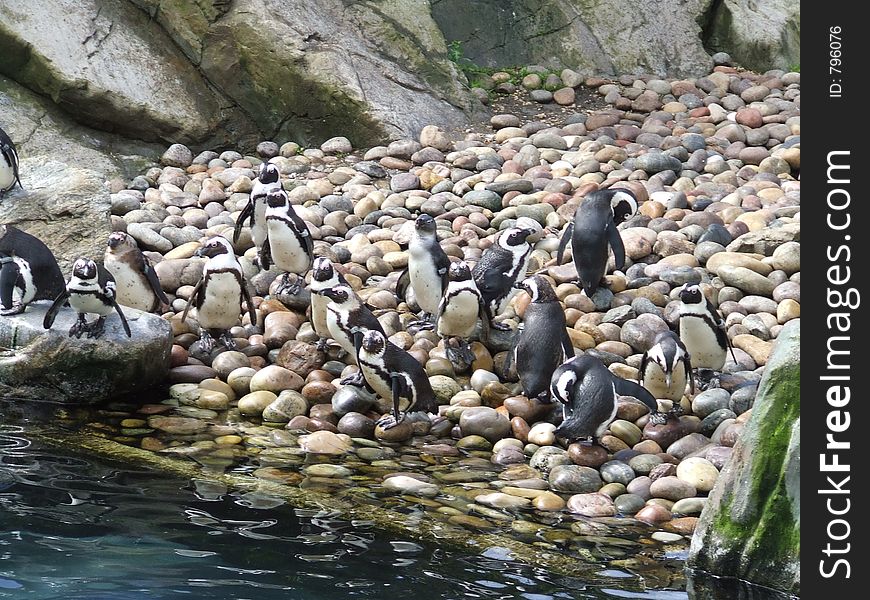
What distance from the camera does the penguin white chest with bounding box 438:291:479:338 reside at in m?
7.41

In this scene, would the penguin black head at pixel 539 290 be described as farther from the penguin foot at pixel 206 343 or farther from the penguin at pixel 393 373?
the penguin foot at pixel 206 343

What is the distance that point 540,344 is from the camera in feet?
23.2

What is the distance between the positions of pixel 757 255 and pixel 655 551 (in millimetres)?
3915

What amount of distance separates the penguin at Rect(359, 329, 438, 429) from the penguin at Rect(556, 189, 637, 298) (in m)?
1.81

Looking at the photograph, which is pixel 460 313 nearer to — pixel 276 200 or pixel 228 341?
pixel 228 341

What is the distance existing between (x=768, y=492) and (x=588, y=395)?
184 centimetres

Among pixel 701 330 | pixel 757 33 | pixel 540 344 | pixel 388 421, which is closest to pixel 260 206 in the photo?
pixel 388 421

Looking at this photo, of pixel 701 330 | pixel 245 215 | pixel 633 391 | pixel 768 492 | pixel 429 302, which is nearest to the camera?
pixel 768 492

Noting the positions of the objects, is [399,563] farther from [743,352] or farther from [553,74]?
[553,74]

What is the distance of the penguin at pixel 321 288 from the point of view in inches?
296

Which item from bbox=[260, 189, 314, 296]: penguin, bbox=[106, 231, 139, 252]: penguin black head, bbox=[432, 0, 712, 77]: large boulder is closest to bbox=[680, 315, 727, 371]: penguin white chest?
bbox=[260, 189, 314, 296]: penguin

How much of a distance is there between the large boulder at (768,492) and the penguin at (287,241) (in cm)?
451

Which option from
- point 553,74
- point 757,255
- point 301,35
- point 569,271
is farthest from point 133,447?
point 553,74

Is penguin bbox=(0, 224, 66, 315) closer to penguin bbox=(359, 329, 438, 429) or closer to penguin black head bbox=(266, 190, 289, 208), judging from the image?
penguin black head bbox=(266, 190, 289, 208)
